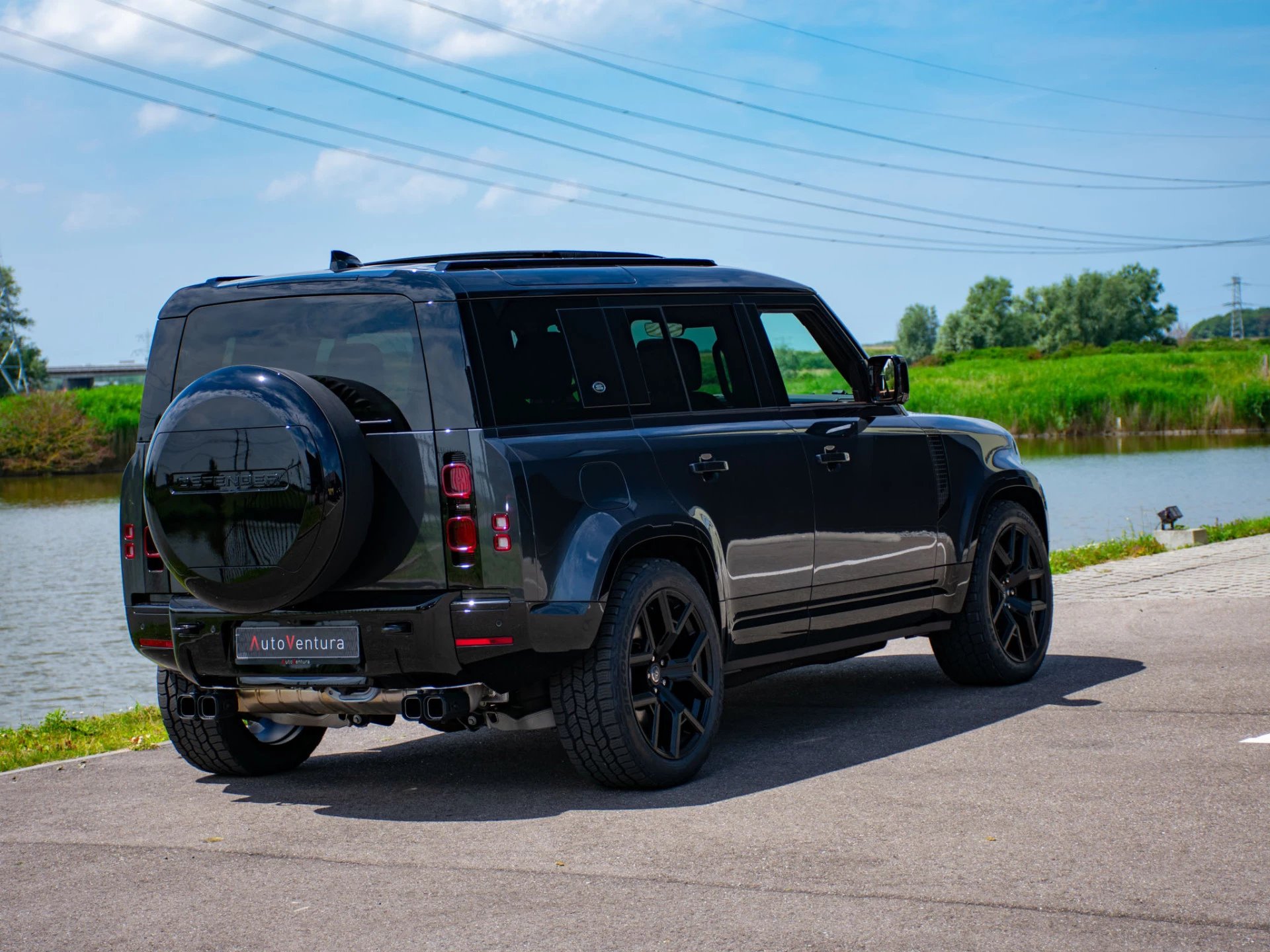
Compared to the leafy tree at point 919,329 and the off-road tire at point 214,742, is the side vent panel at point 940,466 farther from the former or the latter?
the leafy tree at point 919,329

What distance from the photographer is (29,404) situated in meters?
60.9

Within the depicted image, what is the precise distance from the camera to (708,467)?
6.51 meters

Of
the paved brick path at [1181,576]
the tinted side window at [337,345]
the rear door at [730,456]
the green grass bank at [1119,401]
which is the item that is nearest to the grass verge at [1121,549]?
the paved brick path at [1181,576]

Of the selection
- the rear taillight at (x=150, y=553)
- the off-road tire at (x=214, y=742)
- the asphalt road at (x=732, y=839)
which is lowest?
the asphalt road at (x=732, y=839)

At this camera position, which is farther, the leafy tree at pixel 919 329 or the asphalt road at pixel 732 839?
the leafy tree at pixel 919 329

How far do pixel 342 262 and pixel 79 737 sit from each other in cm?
364

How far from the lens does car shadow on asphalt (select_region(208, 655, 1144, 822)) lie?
20.1ft

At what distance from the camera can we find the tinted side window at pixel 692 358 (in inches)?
258

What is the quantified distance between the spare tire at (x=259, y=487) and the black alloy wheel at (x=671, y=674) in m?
1.21

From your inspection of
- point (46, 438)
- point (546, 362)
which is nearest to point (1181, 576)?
point (546, 362)

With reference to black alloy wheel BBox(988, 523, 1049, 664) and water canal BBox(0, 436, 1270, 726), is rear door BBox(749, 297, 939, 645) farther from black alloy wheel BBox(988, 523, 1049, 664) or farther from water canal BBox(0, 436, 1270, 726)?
water canal BBox(0, 436, 1270, 726)

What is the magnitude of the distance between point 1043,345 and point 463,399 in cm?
14022

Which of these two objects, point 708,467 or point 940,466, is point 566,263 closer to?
point 708,467

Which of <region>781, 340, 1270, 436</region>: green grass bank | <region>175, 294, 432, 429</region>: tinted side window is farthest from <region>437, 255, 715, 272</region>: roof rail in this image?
<region>781, 340, 1270, 436</region>: green grass bank
